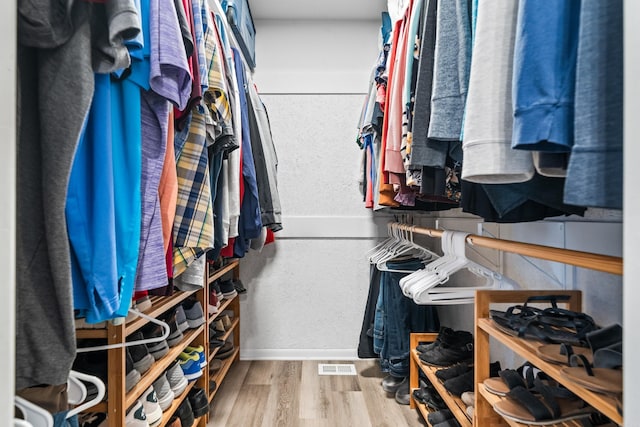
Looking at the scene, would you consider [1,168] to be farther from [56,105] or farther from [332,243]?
[332,243]

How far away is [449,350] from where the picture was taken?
156 centimetres

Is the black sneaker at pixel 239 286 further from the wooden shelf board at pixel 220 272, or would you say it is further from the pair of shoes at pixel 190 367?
the pair of shoes at pixel 190 367

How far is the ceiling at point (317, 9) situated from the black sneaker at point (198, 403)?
2.24m

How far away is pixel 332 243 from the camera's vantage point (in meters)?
2.73

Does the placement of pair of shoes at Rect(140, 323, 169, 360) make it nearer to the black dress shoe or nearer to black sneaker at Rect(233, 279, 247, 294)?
black sneaker at Rect(233, 279, 247, 294)

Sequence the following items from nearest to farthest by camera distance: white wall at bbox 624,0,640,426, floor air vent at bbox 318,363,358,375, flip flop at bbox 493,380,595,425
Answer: white wall at bbox 624,0,640,426, flip flop at bbox 493,380,595,425, floor air vent at bbox 318,363,358,375

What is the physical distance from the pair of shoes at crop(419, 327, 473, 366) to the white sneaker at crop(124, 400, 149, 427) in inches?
40.7

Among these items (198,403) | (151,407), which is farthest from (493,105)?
(198,403)

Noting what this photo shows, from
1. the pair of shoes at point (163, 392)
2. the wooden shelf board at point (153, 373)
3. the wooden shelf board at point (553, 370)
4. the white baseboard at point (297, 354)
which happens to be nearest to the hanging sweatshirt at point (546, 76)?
the wooden shelf board at point (553, 370)

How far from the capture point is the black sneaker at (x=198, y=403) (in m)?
1.61

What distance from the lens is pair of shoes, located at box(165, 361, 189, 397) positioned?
4.70ft

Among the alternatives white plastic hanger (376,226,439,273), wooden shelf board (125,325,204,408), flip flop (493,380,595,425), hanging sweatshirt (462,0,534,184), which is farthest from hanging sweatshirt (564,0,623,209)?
white plastic hanger (376,226,439,273)

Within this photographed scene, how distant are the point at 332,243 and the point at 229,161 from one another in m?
1.48

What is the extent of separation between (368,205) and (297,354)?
116cm
